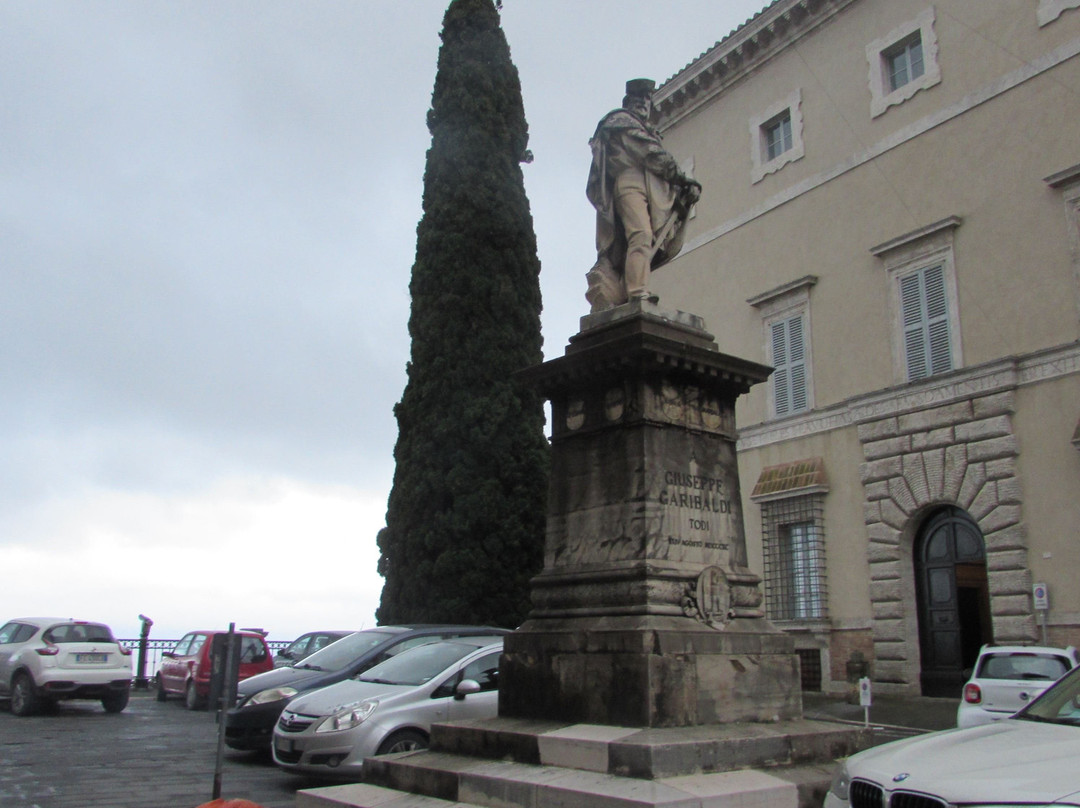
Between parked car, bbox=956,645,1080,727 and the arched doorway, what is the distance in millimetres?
5276

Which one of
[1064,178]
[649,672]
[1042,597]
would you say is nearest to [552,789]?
[649,672]

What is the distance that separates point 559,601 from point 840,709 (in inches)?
440

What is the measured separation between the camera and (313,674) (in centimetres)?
1164

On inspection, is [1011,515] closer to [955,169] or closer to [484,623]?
[955,169]

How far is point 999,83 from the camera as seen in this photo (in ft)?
56.7

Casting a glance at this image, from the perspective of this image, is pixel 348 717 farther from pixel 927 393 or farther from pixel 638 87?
pixel 927 393

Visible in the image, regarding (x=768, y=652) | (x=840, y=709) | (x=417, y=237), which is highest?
(x=417, y=237)

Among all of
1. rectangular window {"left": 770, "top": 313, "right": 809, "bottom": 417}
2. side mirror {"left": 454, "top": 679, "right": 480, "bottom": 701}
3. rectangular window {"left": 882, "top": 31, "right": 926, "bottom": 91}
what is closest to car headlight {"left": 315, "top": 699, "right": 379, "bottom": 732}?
side mirror {"left": 454, "top": 679, "right": 480, "bottom": 701}

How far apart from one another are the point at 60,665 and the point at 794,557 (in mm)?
13700

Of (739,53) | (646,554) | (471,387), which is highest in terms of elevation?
(739,53)

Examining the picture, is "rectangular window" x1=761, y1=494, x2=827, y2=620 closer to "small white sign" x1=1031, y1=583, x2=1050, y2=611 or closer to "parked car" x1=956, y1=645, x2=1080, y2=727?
"small white sign" x1=1031, y1=583, x2=1050, y2=611

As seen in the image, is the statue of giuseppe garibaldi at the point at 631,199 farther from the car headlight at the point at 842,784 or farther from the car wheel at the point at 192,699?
the car wheel at the point at 192,699

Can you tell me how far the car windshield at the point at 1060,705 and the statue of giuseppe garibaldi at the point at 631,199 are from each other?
14.1 ft

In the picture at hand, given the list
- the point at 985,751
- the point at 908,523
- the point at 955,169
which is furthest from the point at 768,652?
the point at 955,169
